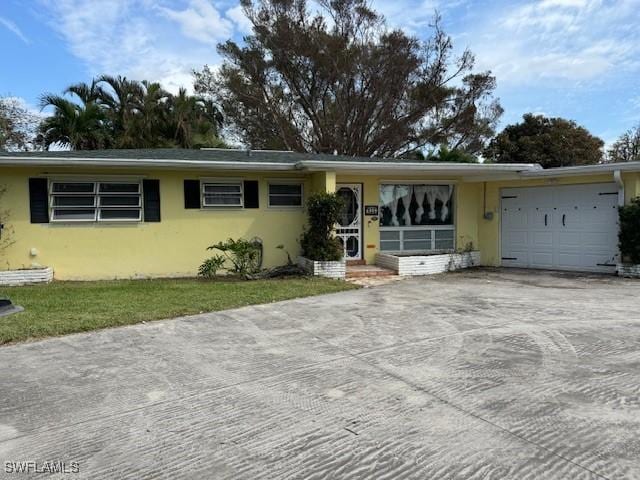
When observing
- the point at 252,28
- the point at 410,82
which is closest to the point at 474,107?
the point at 410,82

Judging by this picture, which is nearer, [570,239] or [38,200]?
[38,200]

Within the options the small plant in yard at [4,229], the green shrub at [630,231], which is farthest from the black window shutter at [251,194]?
the green shrub at [630,231]

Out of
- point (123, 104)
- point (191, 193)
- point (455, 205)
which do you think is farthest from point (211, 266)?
point (123, 104)

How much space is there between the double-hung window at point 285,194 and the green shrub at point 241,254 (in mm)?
1190

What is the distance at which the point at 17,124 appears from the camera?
2216cm

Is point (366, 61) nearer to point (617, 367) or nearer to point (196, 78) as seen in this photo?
point (196, 78)

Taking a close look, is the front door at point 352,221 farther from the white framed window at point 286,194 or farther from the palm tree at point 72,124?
the palm tree at point 72,124

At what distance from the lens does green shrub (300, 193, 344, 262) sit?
10.0 m

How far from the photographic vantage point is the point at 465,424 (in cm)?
320

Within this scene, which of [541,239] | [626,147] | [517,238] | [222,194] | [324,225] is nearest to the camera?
[324,225]

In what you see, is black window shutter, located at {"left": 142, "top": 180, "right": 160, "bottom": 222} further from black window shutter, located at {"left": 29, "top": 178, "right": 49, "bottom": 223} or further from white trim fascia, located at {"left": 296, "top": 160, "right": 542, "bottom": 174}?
white trim fascia, located at {"left": 296, "top": 160, "right": 542, "bottom": 174}

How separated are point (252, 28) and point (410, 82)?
8.09 metres

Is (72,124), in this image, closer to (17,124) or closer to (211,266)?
(17,124)

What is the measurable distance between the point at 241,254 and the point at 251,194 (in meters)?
1.86
